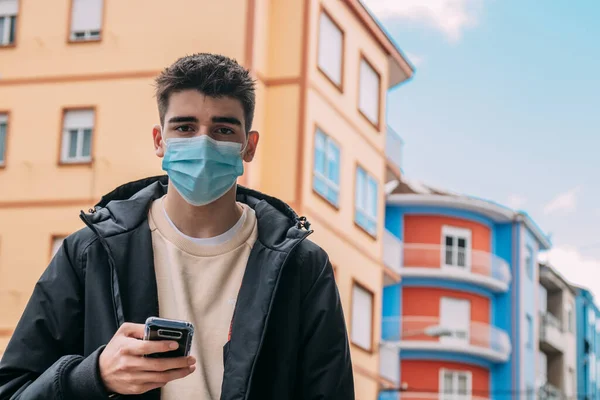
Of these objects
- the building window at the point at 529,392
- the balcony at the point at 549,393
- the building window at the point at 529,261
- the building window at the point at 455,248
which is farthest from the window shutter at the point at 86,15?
the balcony at the point at 549,393

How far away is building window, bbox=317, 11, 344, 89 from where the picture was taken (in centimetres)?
2244

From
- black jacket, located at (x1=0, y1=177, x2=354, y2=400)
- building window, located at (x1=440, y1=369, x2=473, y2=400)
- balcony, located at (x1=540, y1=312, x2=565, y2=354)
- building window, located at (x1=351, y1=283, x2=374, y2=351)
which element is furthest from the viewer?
balcony, located at (x1=540, y1=312, x2=565, y2=354)

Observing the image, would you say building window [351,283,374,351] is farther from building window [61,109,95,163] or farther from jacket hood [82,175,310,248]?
jacket hood [82,175,310,248]

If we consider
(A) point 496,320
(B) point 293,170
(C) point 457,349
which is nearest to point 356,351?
(B) point 293,170

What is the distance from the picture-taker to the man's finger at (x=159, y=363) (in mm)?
2527

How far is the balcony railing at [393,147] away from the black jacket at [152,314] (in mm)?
23889

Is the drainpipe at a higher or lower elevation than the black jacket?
higher

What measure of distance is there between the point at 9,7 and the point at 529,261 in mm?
27473

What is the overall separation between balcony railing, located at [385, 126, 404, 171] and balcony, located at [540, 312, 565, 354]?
21.5m

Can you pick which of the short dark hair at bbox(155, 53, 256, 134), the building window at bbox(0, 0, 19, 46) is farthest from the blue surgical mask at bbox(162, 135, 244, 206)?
the building window at bbox(0, 0, 19, 46)

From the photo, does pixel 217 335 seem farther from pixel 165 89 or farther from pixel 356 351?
pixel 356 351

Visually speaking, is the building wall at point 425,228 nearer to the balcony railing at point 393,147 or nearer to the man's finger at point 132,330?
the balcony railing at point 393,147

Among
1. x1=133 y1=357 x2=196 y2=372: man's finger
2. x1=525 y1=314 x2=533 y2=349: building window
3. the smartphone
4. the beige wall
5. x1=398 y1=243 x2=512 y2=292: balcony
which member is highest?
the beige wall

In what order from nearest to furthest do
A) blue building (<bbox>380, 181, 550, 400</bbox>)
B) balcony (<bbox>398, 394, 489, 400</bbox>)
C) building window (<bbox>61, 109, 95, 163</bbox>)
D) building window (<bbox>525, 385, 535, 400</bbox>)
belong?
building window (<bbox>61, 109, 95, 163</bbox>), balcony (<bbox>398, 394, 489, 400</bbox>), blue building (<bbox>380, 181, 550, 400</bbox>), building window (<bbox>525, 385, 535, 400</bbox>)
